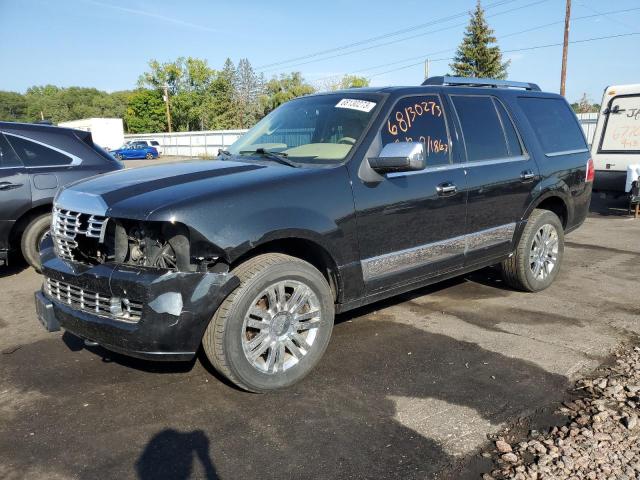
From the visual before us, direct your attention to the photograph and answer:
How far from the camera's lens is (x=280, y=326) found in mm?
3367

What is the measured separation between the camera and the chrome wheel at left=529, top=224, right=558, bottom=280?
5371 millimetres

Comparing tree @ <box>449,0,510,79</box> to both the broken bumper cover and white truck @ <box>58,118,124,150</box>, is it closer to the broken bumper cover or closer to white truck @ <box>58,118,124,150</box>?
white truck @ <box>58,118,124,150</box>

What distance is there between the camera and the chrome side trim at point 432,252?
3.87 metres

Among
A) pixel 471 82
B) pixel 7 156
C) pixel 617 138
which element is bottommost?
pixel 617 138

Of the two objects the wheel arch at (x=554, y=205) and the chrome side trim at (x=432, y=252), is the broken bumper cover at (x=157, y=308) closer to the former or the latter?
the chrome side trim at (x=432, y=252)

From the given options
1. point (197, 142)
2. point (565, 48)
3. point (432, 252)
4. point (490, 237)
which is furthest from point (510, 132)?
point (197, 142)

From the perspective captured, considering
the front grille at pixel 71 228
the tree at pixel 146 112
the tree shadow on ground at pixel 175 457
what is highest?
the tree at pixel 146 112

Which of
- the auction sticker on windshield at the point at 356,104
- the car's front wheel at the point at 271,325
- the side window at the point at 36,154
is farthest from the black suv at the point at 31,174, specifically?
the car's front wheel at the point at 271,325

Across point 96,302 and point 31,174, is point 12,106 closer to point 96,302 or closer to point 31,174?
point 31,174

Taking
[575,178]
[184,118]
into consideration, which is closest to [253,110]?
[184,118]

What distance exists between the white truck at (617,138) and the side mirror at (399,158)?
8.38 meters

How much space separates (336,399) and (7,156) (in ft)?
16.5

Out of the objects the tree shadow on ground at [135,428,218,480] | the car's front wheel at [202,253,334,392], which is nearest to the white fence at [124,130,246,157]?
the car's front wheel at [202,253,334,392]

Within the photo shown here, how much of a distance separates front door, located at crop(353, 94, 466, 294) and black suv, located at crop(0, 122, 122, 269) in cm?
417
